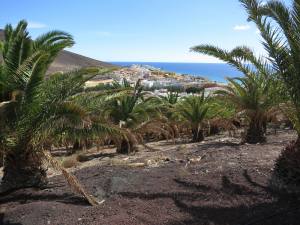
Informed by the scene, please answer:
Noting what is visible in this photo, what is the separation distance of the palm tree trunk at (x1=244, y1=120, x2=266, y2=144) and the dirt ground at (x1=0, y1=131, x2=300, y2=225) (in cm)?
220

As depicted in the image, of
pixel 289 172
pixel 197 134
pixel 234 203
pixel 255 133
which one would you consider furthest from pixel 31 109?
pixel 197 134

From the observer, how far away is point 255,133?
10727 millimetres

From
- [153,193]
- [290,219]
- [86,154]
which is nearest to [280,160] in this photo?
[290,219]

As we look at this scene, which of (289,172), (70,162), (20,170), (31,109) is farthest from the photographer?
(70,162)

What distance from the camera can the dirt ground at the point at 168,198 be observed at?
5738 mm

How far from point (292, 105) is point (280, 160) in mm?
924

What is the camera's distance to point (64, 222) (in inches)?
223

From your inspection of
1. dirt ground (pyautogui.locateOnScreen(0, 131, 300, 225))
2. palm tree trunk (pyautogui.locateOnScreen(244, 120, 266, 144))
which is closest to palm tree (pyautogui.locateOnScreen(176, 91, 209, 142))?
palm tree trunk (pyautogui.locateOnScreen(244, 120, 266, 144))

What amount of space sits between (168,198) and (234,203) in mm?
900

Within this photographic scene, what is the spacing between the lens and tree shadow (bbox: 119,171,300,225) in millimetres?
5656

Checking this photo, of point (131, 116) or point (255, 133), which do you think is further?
point (131, 116)

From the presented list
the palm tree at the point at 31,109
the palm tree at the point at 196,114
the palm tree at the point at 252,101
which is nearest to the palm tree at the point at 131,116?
the palm tree at the point at 196,114

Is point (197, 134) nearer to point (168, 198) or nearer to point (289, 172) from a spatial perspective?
point (289, 172)

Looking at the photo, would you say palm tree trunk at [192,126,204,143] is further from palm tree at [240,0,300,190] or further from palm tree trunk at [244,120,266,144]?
palm tree at [240,0,300,190]
